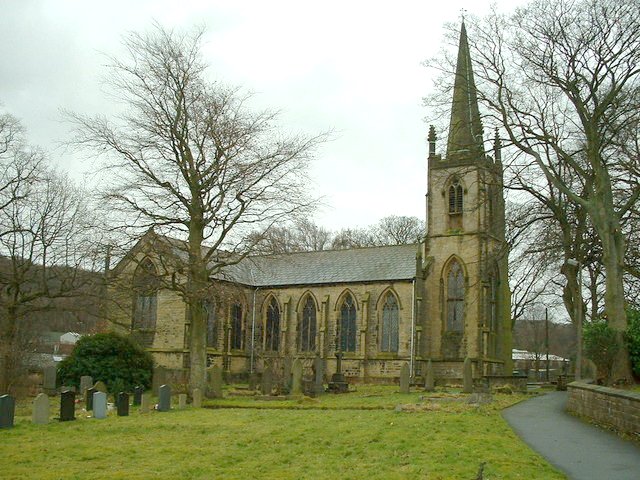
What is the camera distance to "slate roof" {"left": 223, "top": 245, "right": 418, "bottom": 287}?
4231 centimetres

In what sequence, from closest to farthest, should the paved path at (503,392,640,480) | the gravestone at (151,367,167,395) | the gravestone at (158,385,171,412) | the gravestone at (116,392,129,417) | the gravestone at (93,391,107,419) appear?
the paved path at (503,392,640,480) < the gravestone at (93,391,107,419) < the gravestone at (116,392,129,417) < the gravestone at (158,385,171,412) < the gravestone at (151,367,167,395)

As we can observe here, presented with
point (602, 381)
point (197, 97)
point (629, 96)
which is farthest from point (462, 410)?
point (197, 97)

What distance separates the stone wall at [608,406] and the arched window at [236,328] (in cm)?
2711

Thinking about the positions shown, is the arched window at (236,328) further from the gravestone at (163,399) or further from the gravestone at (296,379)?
the gravestone at (163,399)

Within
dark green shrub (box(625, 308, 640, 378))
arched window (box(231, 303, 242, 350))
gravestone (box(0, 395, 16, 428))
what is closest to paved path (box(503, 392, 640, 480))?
dark green shrub (box(625, 308, 640, 378))

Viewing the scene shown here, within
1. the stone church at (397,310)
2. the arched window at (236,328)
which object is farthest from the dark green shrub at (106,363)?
the arched window at (236,328)

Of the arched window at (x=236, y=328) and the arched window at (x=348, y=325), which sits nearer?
the arched window at (x=348, y=325)

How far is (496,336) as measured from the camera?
139ft

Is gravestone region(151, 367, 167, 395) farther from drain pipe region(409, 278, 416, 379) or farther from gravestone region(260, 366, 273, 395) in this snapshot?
drain pipe region(409, 278, 416, 379)

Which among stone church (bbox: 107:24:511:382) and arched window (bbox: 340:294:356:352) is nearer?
stone church (bbox: 107:24:511:382)

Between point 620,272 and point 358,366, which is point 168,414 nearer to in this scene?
point 620,272

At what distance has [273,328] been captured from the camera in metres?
46.0

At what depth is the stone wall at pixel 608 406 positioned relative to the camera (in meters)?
14.0

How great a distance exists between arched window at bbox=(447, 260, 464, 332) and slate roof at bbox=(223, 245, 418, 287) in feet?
7.22
